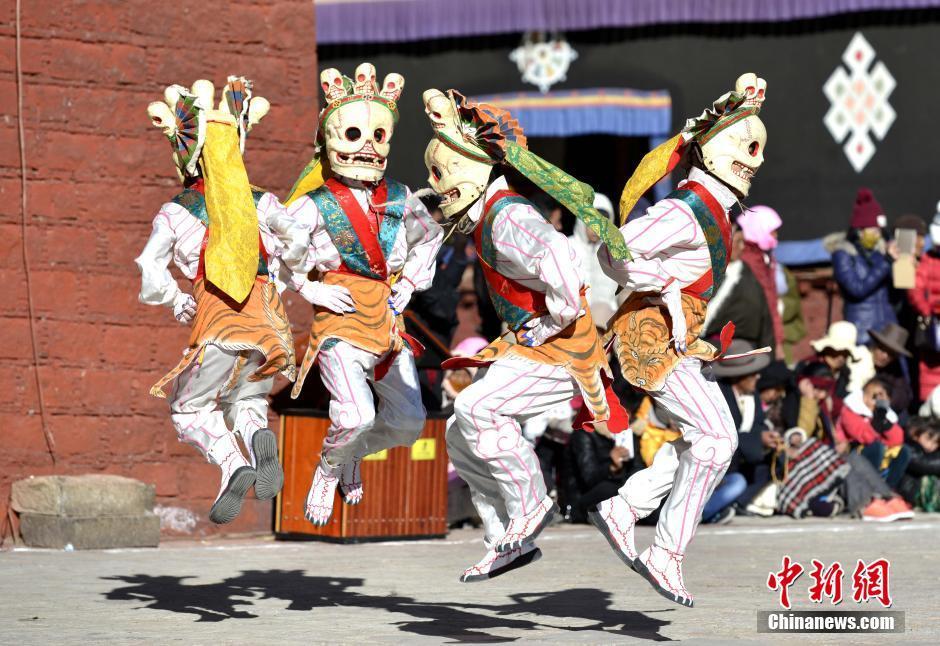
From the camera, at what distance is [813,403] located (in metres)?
14.7

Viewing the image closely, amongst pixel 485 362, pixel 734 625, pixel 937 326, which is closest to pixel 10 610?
pixel 485 362

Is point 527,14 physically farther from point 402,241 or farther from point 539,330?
point 539,330

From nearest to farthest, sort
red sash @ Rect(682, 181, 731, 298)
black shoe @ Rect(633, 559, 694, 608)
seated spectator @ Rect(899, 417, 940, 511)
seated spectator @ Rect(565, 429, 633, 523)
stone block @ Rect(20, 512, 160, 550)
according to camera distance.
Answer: black shoe @ Rect(633, 559, 694, 608) < red sash @ Rect(682, 181, 731, 298) < stone block @ Rect(20, 512, 160, 550) < seated spectator @ Rect(565, 429, 633, 523) < seated spectator @ Rect(899, 417, 940, 511)

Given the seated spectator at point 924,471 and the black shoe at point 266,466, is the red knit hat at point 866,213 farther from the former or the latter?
the black shoe at point 266,466

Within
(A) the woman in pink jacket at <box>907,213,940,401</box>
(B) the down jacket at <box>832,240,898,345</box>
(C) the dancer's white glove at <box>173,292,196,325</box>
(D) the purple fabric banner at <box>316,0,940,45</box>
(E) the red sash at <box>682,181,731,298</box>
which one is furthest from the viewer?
(D) the purple fabric banner at <box>316,0,940,45</box>

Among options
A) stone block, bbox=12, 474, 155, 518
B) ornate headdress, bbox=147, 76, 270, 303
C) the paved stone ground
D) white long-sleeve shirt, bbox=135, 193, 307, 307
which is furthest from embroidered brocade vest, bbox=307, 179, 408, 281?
stone block, bbox=12, 474, 155, 518

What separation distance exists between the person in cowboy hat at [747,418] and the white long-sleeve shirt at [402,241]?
478 centimetres

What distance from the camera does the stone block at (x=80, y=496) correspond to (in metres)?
12.2

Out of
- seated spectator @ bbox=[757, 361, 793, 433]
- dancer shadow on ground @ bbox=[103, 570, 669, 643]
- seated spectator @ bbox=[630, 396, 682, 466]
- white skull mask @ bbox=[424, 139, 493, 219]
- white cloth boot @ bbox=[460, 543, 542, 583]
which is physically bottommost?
dancer shadow on ground @ bbox=[103, 570, 669, 643]

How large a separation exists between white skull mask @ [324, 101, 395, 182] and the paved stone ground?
2070mm

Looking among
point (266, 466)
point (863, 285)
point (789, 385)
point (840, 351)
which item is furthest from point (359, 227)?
point (863, 285)

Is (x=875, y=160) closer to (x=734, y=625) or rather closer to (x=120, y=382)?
(x=120, y=382)

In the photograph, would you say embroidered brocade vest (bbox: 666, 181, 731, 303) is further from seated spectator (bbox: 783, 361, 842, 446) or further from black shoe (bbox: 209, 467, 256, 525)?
seated spectator (bbox: 783, 361, 842, 446)

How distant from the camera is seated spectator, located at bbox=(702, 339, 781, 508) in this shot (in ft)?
46.5
